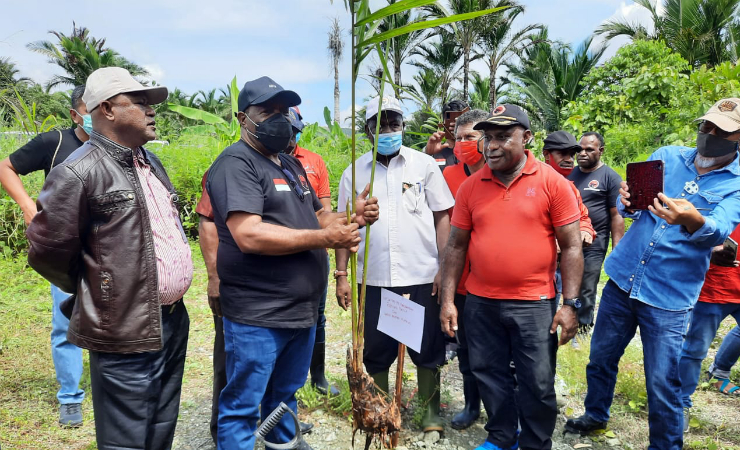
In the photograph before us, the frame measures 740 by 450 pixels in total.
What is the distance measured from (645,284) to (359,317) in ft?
5.82

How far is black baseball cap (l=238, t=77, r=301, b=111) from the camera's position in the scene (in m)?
2.51

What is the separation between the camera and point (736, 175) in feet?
8.63

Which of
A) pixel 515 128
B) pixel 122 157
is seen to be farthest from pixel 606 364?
pixel 122 157

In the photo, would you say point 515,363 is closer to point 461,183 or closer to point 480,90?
point 461,183

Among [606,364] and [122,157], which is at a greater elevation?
[122,157]

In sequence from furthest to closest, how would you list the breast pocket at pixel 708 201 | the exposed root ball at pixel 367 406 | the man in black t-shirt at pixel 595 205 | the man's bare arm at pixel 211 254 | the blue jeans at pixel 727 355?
the man in black t-shirt at pixel 595 205 < the blue jeans at pixel 727 355 < the man's bare arm at pixel 211 254 < the breast pocket at pixel 708 201 < the exposed root ball at pixel 367 406

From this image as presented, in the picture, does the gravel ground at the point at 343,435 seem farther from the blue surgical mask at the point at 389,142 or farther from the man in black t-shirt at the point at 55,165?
the blue surgical mask at the point at 389,142

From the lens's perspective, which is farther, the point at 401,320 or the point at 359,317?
the point at 401,320

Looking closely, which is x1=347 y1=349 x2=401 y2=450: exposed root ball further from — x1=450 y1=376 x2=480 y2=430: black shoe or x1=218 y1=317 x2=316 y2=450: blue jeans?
x1=450 y1=376 x2=480 y2=430: black shoe

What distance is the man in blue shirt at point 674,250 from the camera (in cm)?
258

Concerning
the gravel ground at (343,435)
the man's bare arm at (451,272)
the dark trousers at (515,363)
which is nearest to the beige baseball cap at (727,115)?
the dark trousers at (515,363)

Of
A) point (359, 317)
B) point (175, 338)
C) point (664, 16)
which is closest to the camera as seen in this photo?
point (359, 317)

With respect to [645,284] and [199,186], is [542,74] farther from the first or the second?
[645,284]

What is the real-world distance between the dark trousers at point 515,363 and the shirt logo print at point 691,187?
1.00m
